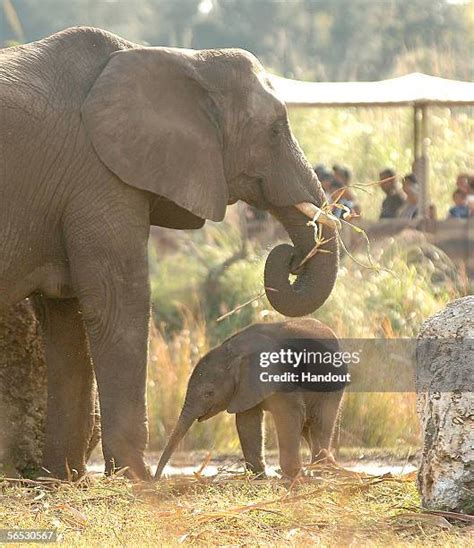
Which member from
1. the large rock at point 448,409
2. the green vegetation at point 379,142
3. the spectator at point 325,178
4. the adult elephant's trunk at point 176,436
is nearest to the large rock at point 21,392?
the adult elephant's trunk at point 176,436

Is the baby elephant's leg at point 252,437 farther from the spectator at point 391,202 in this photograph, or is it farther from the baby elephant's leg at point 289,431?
the spectator at point 391,202

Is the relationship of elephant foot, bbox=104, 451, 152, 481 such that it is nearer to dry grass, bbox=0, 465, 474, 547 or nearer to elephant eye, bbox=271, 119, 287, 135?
dry grass, bbox=0, 465, 474, 547

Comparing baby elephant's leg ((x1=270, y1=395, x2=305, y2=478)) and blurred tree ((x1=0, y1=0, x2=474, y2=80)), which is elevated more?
blurred tree ((x1=0, y1=0, x2=474, y2=80))

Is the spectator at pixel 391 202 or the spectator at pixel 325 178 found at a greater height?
the spectator at pixel 325 178

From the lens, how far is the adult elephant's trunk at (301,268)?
1002 cm

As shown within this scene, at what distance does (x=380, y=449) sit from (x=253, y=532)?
175 inches

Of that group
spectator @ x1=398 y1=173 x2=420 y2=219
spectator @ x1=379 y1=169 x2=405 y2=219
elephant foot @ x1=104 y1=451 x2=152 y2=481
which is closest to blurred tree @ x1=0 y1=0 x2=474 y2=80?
spectator @ x1=379 y1=169 x2=405 y2=219

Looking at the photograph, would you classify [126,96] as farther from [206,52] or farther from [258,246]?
[258,246]

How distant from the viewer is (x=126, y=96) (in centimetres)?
969

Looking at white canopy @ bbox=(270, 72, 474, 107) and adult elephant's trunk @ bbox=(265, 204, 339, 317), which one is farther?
white canopy @ bbox=(270, 72, 474, 107)

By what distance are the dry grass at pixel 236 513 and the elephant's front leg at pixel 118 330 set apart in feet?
0.95

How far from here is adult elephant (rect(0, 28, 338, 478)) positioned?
9.45 meters

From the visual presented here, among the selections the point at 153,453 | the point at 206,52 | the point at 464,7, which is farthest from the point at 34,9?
the point at 206,52

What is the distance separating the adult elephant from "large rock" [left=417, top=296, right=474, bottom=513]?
1.54 meters
